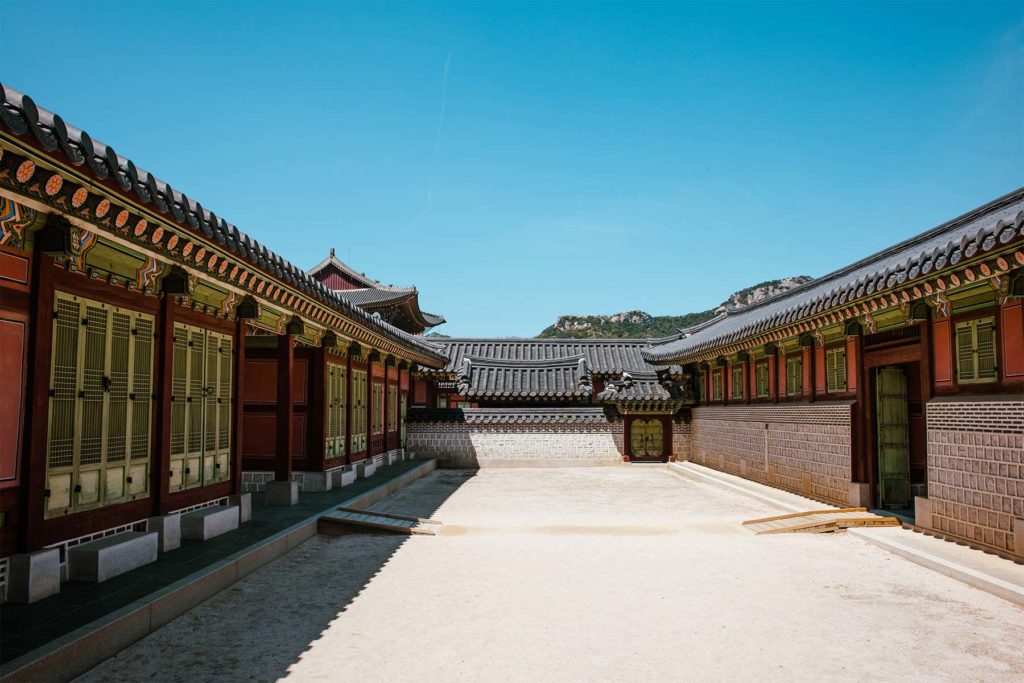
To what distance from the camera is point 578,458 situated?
22203mm

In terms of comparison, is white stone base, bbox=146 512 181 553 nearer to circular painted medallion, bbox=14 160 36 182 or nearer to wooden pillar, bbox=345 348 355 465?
circular painted medallion, bbox=14 160 36 182

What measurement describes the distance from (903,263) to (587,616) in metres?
6.14

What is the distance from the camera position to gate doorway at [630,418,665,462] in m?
22.5

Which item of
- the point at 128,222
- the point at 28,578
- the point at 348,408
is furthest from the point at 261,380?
the point at 28,578

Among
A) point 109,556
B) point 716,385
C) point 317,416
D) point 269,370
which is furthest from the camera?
point 716,385

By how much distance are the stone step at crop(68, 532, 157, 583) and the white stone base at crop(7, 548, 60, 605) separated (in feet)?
1.47

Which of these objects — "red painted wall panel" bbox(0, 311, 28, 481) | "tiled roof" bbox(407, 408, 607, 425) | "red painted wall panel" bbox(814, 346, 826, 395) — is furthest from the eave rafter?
"tiled roof" bbox(407, 408, 607, 425)

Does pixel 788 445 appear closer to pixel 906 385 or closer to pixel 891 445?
pixel 891 445

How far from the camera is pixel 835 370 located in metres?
12.3

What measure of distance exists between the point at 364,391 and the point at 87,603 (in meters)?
10.6

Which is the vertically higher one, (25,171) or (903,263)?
(903,263)

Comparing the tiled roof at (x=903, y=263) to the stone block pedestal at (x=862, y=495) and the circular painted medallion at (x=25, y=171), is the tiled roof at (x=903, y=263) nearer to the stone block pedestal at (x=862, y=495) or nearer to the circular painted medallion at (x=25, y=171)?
the stone block pedestal at (x=862, y=495)

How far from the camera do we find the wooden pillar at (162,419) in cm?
724

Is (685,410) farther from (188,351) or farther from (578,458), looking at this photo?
(188,351)
